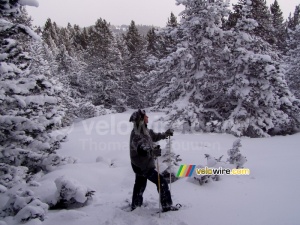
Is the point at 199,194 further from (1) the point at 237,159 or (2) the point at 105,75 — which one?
(2) the point at 105,75

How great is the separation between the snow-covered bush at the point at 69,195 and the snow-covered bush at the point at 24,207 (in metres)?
0.77

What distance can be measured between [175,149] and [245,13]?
9.30 metres

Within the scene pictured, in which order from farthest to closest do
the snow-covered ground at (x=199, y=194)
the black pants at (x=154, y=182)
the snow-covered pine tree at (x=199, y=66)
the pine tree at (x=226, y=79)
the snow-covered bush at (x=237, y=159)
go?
the snow-covered pine tree at (x=199, y=66) → the pine tree at (x=226, y=79) → the snow-covered bush at (x=237, y=159) → the black pants at (x=154, y=182) → the snow-covered ground at (x=199, y=194)

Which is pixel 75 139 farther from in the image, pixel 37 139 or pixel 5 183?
pixel 5 183

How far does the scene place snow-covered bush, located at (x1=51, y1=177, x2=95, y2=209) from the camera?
5637 mm

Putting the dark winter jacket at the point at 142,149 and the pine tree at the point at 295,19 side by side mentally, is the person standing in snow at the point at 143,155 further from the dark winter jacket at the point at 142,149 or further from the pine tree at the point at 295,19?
the pine tree at the point at 295,19

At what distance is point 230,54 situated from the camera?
15289mm

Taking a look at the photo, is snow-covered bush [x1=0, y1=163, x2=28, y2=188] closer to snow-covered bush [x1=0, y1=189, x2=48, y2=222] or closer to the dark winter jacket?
snow-covered bush [x1=0, y1=189, x2=48, y2=222]

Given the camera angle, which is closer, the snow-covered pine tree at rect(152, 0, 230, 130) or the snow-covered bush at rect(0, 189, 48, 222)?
the snow-covered bush at rect(0, 189, 48, 222)

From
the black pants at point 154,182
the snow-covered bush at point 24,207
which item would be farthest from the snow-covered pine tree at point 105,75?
the snow-covered bush at point 24,207

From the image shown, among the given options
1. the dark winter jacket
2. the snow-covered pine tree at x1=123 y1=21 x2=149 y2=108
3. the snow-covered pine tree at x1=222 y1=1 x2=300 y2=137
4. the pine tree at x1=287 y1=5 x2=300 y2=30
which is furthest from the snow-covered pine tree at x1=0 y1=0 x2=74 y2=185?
the pine tree at x1=287 y1=5 x2=300 y2=30

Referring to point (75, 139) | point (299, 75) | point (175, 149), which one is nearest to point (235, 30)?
point (175, 149)

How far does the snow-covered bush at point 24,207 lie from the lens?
4348 millimetres

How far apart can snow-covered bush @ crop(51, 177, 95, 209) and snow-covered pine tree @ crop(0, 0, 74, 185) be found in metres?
1.32
